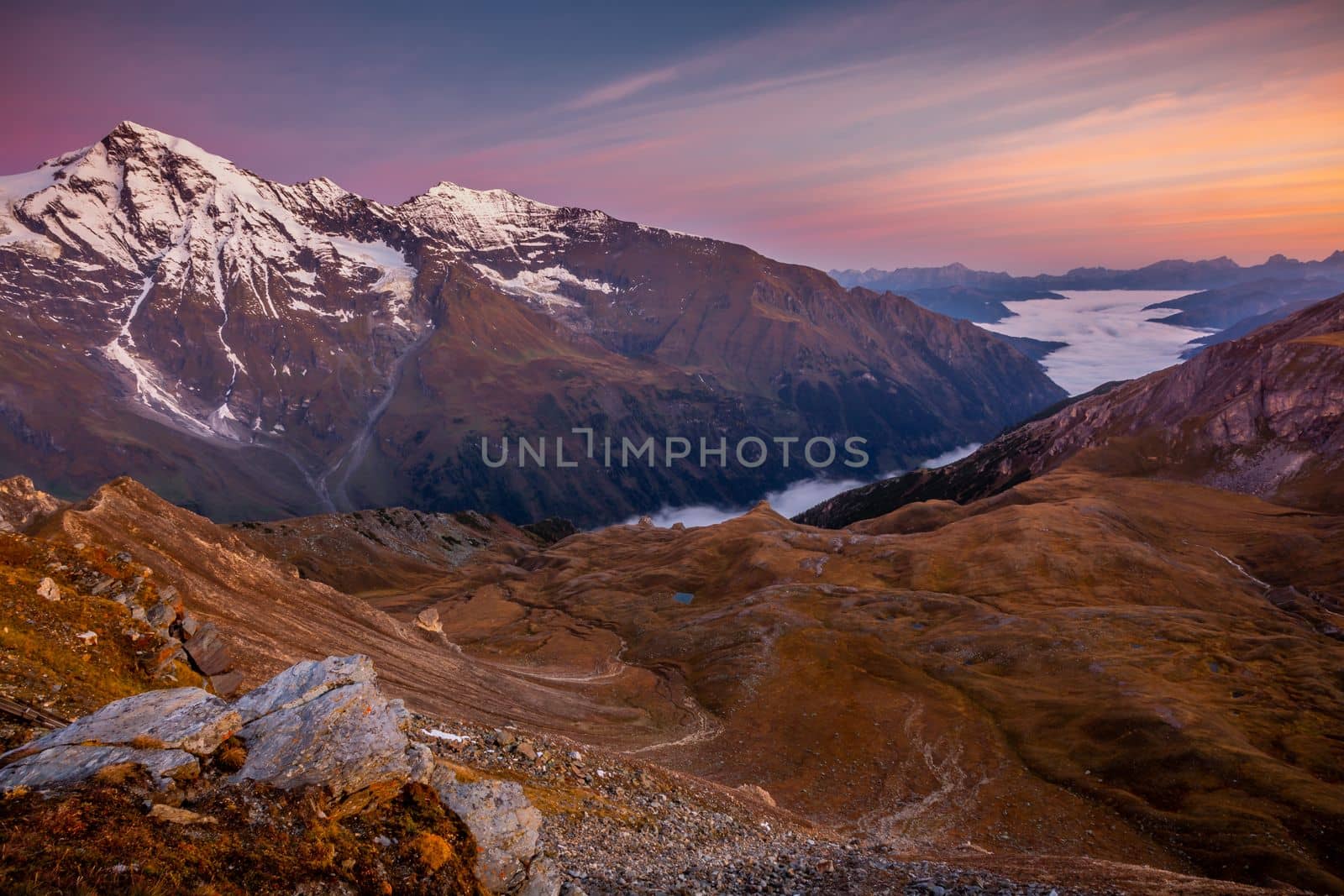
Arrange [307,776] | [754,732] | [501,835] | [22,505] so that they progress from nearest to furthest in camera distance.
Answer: [307,776]
[501,835]
[22,505]
[754,732]

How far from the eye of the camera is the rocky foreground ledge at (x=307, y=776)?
55.7 feet

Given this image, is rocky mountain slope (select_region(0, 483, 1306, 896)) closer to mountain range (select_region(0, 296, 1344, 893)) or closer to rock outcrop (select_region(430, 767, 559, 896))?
rock outcrop (select_region(430, 767, 559, 896))

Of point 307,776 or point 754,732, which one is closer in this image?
point 307,776

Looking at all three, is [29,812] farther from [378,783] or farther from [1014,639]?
[1014,639]

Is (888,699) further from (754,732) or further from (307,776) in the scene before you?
(307,776)

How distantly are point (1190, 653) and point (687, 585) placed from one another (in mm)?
116823

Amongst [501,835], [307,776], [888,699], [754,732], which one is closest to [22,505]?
[307,776]

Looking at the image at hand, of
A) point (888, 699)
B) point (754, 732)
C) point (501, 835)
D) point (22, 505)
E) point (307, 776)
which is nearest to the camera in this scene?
point (307, 776)

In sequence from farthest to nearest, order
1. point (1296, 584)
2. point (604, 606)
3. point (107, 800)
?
point (604, 606) → point (1296, 584) → point (107, 800)

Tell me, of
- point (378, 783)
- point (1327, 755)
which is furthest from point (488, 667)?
point (1327, 755)

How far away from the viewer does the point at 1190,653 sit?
11469 centimetres

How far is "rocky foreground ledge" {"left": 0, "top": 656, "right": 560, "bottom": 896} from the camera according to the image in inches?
668

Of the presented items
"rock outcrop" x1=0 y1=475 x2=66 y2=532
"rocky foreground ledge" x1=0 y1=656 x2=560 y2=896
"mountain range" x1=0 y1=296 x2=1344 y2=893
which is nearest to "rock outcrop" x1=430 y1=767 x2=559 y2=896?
"rocky foreground ledge" x1=0 y1=656 x2=560 y2=896

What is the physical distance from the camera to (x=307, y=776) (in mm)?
20031
